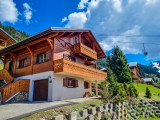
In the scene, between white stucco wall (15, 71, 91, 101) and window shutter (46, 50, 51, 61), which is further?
window shutter (46, 50, 51, 61)

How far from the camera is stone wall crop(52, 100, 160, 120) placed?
17.5 feet

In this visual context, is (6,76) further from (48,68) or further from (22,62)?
(48,68)

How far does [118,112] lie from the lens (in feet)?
28.5

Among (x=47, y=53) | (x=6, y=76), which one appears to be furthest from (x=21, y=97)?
(x=47, y=53)

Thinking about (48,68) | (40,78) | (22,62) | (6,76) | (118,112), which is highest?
(22,62)

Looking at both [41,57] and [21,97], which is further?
[41,57]

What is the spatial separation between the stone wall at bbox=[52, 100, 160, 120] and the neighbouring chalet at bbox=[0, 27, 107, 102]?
4848 mm

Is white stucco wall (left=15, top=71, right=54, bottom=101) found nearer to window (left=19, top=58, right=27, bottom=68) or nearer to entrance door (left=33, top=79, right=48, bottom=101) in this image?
entrance door (left=33, top=79, right=48, bottom=101)

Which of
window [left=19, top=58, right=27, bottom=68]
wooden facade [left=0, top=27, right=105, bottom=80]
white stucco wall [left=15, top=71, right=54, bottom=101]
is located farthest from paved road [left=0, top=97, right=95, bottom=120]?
window [left=19, top=58, right=27, bottom=68]

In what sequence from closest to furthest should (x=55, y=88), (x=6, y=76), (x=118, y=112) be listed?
(x=118, y=112) → (x=55, y=88) → (x=6, y=76)

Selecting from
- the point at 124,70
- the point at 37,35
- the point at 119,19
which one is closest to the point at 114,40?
the point at 119,19

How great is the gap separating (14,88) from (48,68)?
396 cm

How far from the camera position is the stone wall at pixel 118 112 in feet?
17.5

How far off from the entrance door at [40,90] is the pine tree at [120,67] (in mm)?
17702
